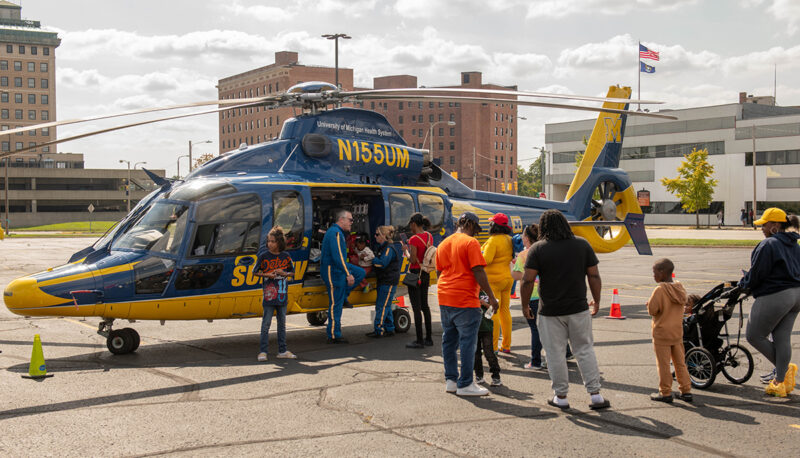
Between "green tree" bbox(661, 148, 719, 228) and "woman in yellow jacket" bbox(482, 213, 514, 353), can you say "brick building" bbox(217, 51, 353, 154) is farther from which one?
"woman in yellow jacket" bbox(482, 213, 514, 353)

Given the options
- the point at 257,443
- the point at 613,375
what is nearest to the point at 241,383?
the point at 257,443

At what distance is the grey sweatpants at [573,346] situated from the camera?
20.7 feet

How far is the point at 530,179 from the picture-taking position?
176m

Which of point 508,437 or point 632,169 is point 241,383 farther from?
point 632,169

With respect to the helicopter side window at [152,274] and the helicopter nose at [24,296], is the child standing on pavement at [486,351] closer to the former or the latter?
the helicopter side window at [152,274]

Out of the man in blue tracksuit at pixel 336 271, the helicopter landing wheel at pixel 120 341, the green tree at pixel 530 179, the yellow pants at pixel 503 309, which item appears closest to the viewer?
the yellow pants at pixel 503 309

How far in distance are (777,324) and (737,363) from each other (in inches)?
27.9

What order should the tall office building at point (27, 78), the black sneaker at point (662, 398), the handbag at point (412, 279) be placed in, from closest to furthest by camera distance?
the black sneaker at point (662, 398), the handbag at point (412, 279), the tall office building at point (27, 78)

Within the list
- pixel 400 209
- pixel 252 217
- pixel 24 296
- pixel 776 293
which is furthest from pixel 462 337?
pixel 24 296

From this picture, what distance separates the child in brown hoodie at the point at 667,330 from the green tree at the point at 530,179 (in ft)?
513

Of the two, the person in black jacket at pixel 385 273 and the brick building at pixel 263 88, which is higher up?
the brick building at pixel 263 88

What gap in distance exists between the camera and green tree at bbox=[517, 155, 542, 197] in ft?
544

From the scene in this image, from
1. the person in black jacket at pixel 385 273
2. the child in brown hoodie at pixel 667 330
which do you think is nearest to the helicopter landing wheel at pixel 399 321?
the person in black jacket at pixel 385 273

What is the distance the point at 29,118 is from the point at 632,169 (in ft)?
382
